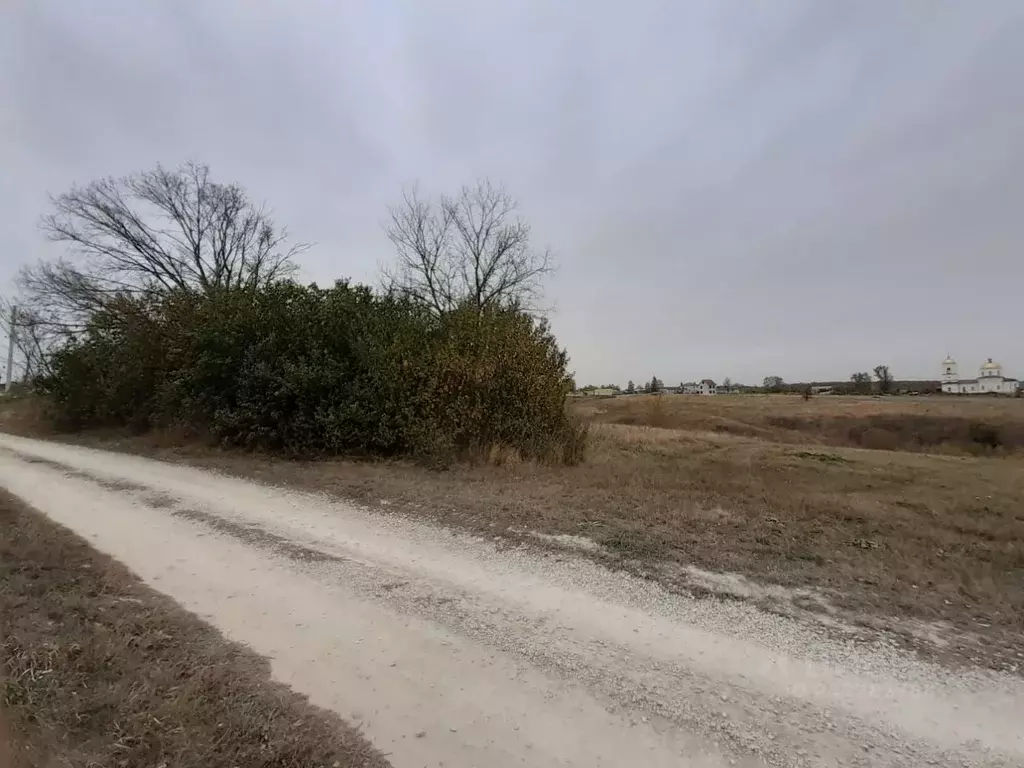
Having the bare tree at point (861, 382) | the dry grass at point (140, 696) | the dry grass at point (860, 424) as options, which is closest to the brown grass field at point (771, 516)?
the dry grass at point (140, 696)

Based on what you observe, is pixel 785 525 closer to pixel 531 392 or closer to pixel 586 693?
pixel 586 693

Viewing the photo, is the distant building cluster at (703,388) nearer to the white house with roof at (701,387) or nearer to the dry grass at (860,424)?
the white house with roof at (701,387)

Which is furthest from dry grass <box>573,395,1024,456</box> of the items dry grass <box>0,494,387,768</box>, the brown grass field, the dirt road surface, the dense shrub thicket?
dry grass <box>0,494,387,768</box>

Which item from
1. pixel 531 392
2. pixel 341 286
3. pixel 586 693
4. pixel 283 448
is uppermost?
pixel 341 286

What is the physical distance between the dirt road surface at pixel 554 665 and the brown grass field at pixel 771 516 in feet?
2.17

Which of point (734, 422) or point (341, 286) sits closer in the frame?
point (341, 286)

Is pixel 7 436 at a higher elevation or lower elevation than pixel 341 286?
lower

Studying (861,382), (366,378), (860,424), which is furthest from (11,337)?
(861,382)

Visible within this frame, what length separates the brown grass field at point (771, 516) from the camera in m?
4.68

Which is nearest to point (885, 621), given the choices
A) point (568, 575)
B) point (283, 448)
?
point (568, 575)

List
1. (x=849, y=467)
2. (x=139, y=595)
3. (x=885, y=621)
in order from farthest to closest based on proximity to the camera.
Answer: (x=849, y=467) → (x=139, y=595) → (x=885, y=621)

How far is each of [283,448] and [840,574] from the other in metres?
10.9

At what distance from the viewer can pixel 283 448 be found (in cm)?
1247

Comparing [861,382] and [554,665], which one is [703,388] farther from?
[554,665]
